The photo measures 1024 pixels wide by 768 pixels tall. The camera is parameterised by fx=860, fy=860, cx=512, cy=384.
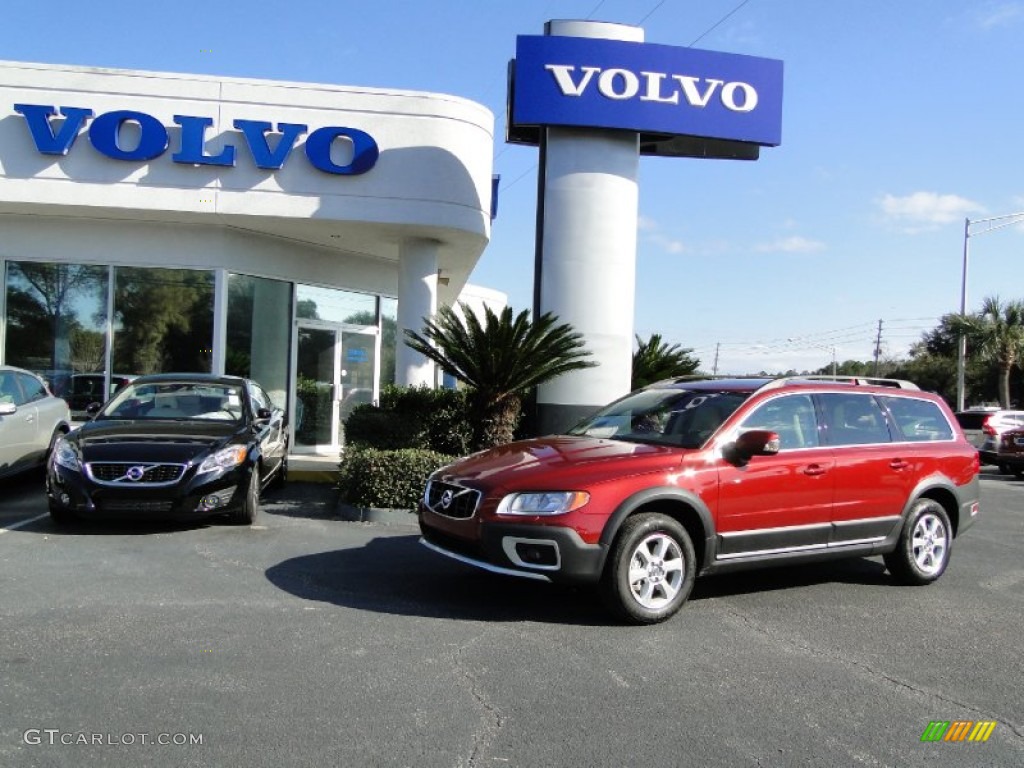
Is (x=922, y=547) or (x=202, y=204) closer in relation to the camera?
(x=922, y=547)

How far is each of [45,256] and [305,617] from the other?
10.4m

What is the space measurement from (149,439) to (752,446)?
17.6 feet

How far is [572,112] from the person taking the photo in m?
12.7

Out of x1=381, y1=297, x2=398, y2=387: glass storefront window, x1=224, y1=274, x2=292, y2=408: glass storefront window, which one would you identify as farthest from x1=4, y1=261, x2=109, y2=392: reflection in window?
x1=381, y1=297, x2=398, y2=387: glass storefront window

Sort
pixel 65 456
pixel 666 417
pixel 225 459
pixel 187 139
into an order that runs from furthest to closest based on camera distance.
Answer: pixel 187 139 < pixel 225 459 < pixel 65 456 < pixel 666 417

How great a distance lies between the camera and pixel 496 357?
33.4ft

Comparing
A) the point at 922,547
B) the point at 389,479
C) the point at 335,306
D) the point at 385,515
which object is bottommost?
the point at 385,515

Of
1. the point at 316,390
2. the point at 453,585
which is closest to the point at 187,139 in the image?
the point at 316,390

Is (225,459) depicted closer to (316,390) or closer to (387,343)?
(316,390)

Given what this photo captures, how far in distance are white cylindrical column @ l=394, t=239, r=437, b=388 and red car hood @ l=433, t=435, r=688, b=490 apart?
797cm

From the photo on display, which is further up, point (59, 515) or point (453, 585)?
point (59, 515)

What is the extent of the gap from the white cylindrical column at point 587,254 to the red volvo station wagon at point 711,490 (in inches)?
218

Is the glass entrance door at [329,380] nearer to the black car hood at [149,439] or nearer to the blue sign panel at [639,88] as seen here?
the blue sign panel at [639,88]

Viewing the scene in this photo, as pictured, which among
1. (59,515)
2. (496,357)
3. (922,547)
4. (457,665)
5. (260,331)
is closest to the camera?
(457,665)
